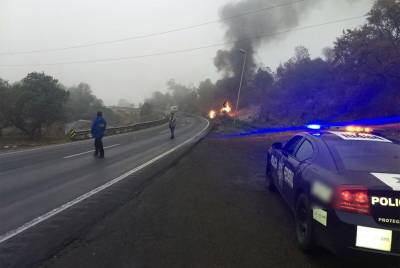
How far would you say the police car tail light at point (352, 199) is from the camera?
422 cm

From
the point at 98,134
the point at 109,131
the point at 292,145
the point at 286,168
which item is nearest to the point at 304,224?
the point at 286,168

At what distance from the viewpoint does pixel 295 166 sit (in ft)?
19.6

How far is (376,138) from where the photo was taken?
5969 millimetres

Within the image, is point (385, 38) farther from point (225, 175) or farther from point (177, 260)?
point (177, 260)

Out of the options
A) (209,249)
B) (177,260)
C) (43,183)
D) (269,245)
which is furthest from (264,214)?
(43,183)

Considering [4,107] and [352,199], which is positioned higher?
[4,107]

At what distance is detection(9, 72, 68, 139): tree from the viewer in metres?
40.0

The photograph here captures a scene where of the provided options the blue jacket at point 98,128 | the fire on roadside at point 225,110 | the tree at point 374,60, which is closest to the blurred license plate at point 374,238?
the blue jacket at point 98,128

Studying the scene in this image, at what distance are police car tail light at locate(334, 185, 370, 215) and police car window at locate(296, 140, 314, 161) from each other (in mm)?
1387

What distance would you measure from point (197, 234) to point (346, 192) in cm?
206

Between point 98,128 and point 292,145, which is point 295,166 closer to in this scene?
point 292,145

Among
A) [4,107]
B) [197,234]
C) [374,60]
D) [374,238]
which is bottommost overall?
[197,234]

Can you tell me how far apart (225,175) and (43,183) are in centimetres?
415

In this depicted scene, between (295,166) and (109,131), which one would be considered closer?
(295,166)
